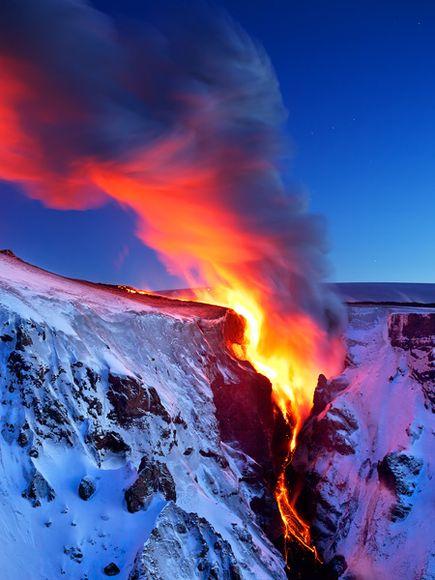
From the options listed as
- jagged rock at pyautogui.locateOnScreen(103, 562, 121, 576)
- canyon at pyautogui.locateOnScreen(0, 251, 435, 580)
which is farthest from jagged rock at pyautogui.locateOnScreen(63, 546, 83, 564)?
jagged rock at pyautogui.locateOnScreen(103, 562, 121, 576)

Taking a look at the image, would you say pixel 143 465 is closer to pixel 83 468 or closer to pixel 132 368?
pixel 83 468

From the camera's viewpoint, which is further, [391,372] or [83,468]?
[391,372]

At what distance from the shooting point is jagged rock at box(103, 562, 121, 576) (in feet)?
111

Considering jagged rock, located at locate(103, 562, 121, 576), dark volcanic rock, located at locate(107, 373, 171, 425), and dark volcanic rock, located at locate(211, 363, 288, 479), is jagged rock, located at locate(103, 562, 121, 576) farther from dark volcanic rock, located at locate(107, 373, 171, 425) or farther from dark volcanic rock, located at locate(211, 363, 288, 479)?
dark volcanic rock, located at locate(211, 363, 288, 479)

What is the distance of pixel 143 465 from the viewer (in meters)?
40.2

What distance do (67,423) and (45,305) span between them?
40.8ft

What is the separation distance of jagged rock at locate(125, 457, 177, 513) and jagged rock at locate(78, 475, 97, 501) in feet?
8.51

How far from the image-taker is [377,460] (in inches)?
2635

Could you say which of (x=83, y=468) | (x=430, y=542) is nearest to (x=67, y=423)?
(x=83, y=468)

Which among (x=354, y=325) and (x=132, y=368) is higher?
(x=354, y=325)

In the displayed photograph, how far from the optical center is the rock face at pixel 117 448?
115 ft

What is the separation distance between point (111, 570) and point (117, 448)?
9.63 metres

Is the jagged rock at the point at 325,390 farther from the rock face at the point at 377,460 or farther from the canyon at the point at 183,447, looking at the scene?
the canyon at the point at 183,447

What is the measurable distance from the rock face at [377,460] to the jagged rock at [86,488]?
3398cm
